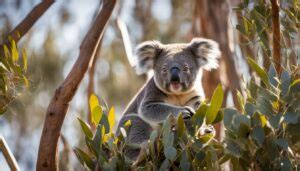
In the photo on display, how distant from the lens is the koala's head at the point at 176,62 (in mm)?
4086

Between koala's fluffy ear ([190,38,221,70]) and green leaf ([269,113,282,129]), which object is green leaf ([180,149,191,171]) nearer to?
green leaf ([269,113,282,129])

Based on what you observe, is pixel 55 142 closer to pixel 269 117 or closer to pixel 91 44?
pixel 91 44

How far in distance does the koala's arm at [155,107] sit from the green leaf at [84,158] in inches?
36.3

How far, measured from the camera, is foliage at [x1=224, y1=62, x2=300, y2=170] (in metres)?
2.33

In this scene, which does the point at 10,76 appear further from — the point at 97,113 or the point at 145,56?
the point at 145,56

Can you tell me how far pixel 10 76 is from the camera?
3.34 metres

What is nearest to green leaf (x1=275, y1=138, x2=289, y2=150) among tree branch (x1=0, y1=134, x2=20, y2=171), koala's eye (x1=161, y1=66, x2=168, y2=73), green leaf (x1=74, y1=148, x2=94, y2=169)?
green leaf (x1=74, y1=148, x2=94, y2=169)

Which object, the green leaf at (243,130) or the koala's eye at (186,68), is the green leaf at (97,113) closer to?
the green leaf at (243,130)

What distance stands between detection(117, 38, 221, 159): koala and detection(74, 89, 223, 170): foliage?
864 millimetres

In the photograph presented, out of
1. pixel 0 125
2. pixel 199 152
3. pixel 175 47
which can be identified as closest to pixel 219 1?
pixel 175 47

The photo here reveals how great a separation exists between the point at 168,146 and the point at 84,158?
49cm

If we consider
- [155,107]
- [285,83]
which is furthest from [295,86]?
[155,107]

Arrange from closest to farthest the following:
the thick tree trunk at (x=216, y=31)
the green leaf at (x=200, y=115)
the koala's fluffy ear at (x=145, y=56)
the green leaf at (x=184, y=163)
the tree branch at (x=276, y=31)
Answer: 1. the green leaf at (x=184, y=163)
2. the green leaf at (x=200, y=115)
3. the tree branch at (x=276, y=31)
4. the koala's fluffy ear at (x=145, y=56)
5. the thick tree trunk at (x=216, y=31)

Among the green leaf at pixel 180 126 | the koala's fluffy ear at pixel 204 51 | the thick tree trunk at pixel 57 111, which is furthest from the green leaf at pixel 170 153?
the koala's fluffy ear at pixel 204 51
